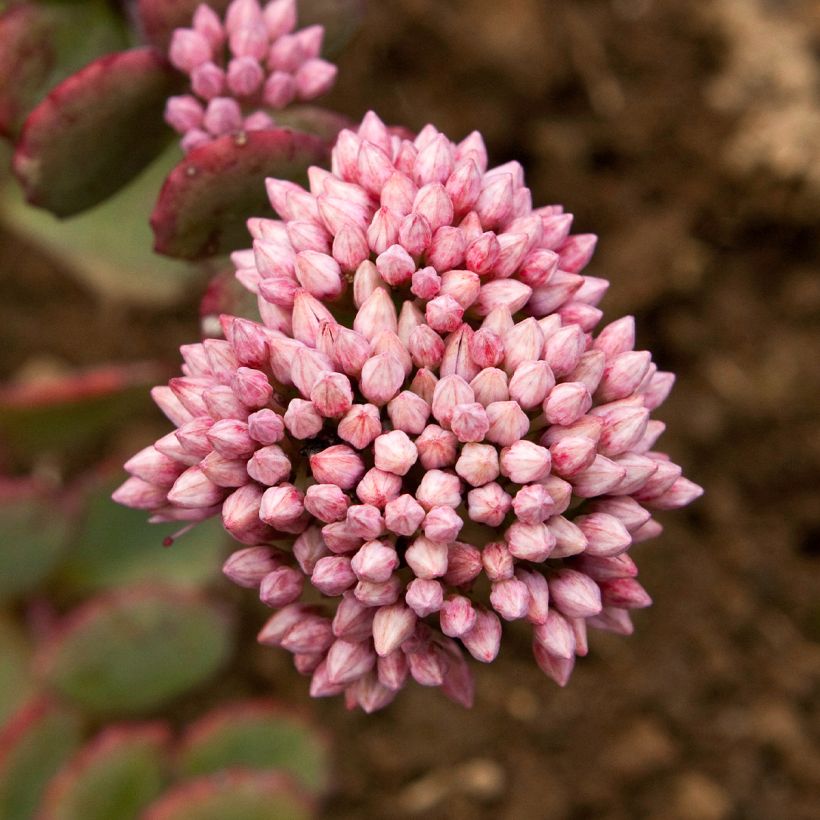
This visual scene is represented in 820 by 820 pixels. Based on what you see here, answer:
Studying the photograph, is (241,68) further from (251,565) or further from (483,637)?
(483,637)

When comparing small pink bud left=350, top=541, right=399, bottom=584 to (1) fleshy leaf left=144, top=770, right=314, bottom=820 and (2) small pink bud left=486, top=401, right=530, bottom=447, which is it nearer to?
(2) small pink bud left=486, top=401, right=530, bottom=447

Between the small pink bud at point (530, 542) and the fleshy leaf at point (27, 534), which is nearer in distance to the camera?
the small pink bud at point (530, 542)

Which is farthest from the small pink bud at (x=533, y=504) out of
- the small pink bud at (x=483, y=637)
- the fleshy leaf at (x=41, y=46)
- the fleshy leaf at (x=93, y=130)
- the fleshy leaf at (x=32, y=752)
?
the fleshy leaf at (x=32, y=752)

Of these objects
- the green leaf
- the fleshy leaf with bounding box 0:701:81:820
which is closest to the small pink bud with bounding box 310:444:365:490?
the green leaf

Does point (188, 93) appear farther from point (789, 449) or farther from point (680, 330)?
point (789, 449)

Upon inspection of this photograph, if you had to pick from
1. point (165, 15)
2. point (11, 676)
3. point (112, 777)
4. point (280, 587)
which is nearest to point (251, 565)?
point (280, 587)

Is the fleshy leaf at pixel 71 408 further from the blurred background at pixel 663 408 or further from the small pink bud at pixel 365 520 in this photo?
the small pink bud at pixel 365 520
